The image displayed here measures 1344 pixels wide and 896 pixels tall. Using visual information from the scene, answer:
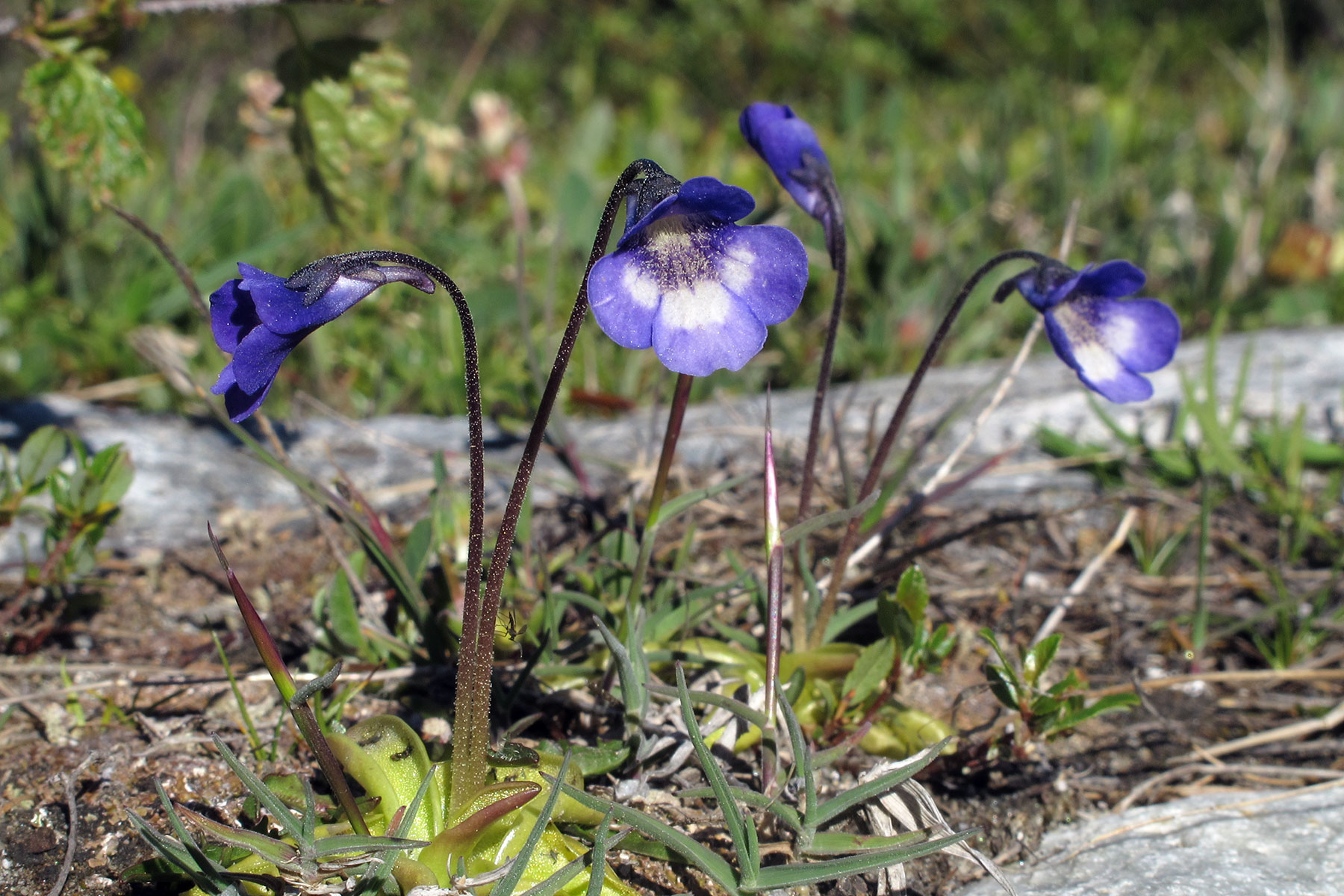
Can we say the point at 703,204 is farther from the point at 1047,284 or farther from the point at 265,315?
the point at 1047,284

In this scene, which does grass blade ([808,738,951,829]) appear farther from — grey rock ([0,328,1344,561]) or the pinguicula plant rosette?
grey rock ([0,328,1344,561])

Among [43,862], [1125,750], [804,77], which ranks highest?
[804,77]

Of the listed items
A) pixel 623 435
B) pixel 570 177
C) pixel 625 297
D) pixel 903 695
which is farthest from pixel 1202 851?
pixel 570 177

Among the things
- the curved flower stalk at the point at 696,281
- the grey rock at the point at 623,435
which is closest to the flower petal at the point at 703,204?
the curved flower stalk at the point at 696,281

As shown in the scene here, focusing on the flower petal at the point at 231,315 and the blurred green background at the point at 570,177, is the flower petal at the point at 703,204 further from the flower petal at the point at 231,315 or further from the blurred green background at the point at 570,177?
the blurred green background at the point at 570,177

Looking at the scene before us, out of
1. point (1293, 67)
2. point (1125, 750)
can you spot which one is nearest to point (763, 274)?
point (1125, 750)

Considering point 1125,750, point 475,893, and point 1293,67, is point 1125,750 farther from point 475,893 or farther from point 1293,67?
point 1293,67

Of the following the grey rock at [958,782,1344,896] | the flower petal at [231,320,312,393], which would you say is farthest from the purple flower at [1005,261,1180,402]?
the flower petal at [231,320,312,393]
